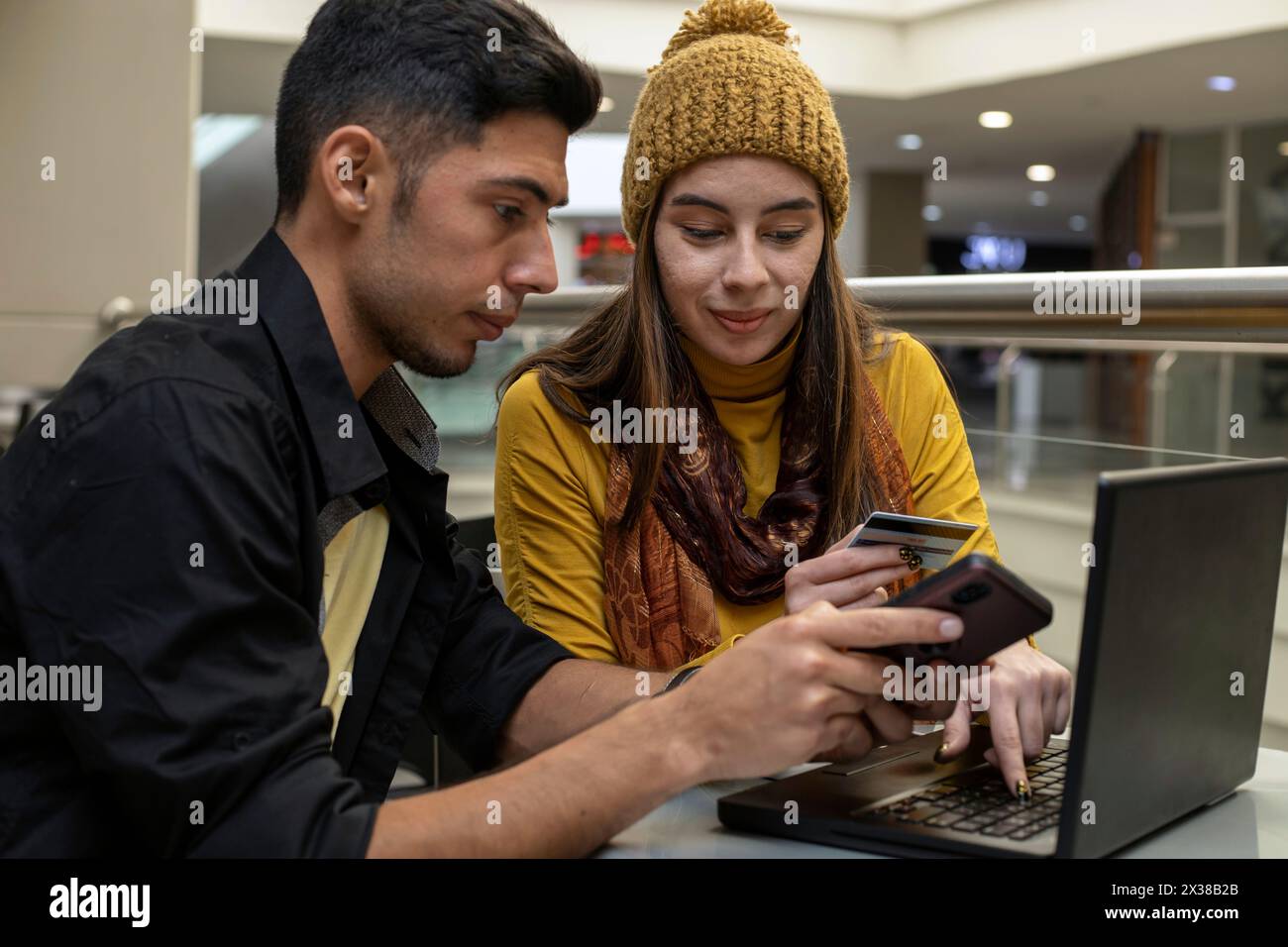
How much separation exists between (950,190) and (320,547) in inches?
684

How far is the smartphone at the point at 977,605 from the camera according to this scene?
0.98 metres

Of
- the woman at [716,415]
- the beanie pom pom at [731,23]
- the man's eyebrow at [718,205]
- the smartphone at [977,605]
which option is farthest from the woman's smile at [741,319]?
the smartphone at [977,605]

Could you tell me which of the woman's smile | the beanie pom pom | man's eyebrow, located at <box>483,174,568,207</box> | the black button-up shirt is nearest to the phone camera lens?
the black button-up shirt

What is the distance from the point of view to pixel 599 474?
186cm

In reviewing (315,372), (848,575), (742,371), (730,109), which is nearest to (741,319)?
(742,371)

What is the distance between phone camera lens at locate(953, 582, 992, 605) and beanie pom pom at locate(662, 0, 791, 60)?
4.18 feet

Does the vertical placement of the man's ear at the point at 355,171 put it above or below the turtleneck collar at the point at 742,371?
above

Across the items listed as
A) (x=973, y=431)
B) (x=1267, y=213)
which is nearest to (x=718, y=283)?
(x=973, y=431)

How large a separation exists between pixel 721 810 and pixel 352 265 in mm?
584

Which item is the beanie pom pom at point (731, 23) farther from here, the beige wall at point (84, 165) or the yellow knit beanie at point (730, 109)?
the beige wall at point (84, 165)

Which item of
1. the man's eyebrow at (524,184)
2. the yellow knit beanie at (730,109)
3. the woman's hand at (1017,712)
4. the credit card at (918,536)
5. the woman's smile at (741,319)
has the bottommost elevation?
the woman's hand at (1017,712)

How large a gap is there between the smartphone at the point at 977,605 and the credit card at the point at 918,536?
0.20 metres

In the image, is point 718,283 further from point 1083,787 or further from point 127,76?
point 127,76
